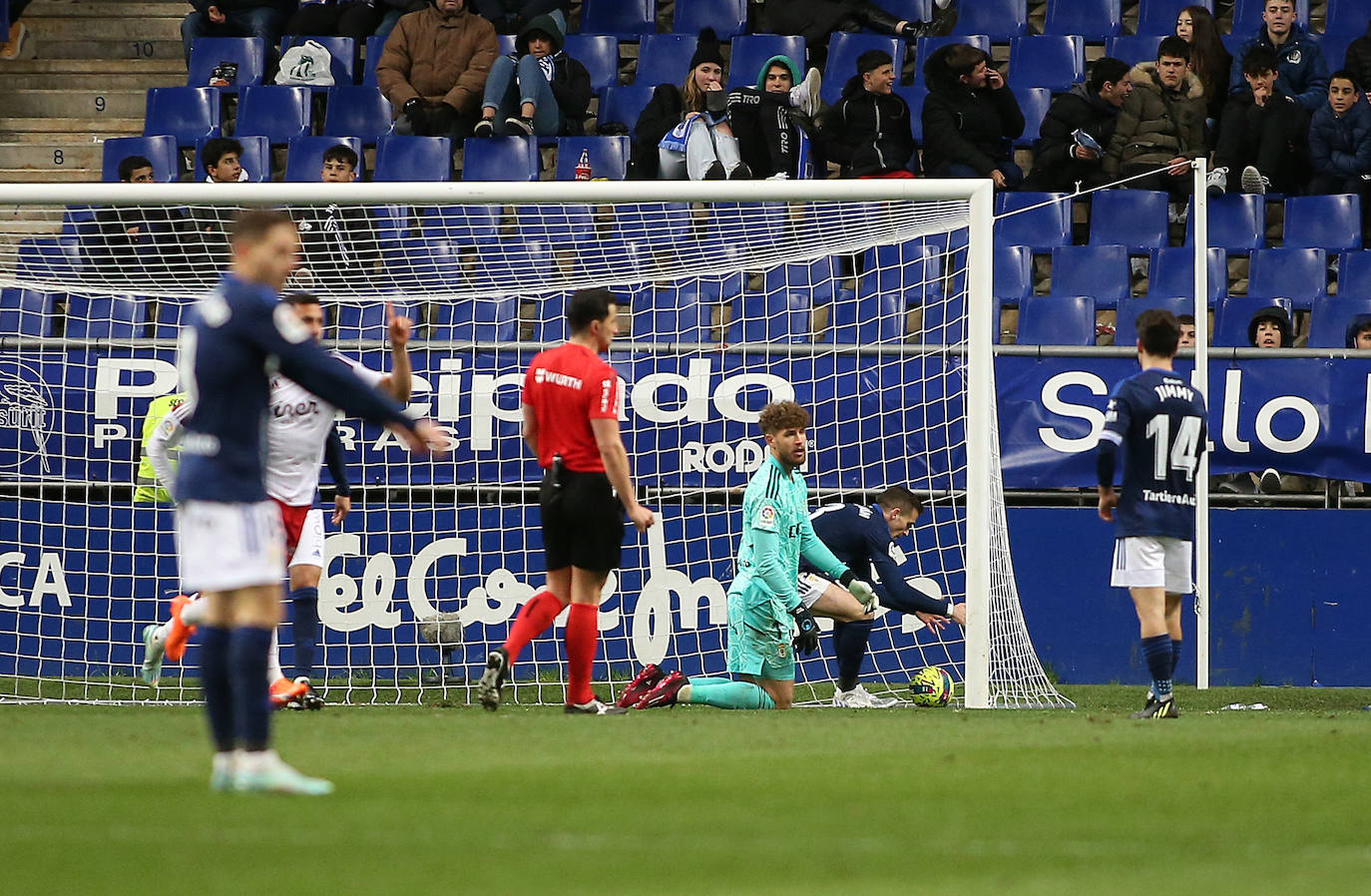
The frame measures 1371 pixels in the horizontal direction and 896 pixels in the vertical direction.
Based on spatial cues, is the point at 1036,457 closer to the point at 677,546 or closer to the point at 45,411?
the point at 677,546

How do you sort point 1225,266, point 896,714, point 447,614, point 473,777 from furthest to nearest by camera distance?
point 1225,266 → point 447,614 → point 896,714 → point 473,777

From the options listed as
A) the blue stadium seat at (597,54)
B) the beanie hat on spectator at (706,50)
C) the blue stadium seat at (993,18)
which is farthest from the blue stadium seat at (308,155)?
the blue stadium seat at (993,18)

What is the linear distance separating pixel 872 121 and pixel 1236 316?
3.22 meters

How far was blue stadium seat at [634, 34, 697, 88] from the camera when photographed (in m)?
16.5

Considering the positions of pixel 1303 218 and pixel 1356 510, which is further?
pixel 1303 218

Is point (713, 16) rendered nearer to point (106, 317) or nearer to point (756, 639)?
point (106, 317)

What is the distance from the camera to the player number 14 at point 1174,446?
8875 mm

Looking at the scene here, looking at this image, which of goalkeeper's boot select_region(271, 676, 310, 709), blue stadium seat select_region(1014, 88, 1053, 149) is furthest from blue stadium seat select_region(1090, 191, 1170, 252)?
goalkeeper's boot select_region(271, 676, 310, 709)

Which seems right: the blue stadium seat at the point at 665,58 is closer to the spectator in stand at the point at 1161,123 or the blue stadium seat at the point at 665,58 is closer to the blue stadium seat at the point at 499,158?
the blue stadium seat at the point at 499,158

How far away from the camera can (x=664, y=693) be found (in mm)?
9359

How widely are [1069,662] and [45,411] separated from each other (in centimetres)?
679

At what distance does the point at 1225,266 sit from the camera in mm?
14133

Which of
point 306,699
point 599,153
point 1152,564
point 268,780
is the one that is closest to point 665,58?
point 599,153

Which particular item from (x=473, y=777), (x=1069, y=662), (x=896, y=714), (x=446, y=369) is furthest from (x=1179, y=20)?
(x=473, y=777)
